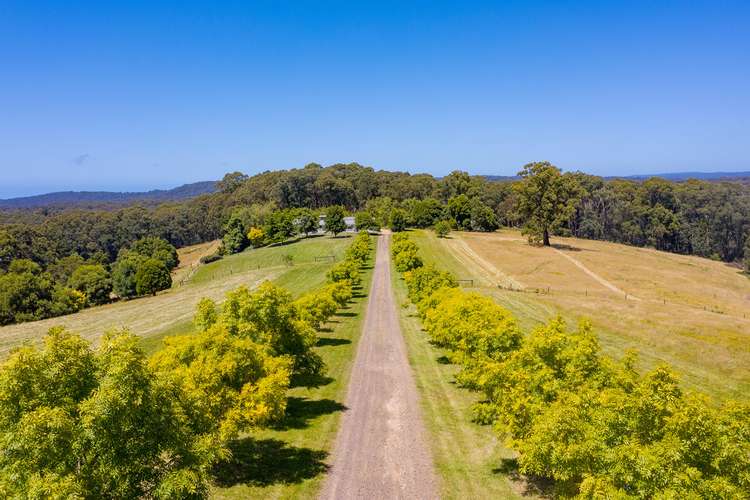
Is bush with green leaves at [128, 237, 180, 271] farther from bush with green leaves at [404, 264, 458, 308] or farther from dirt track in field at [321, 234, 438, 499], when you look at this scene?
dirt track in field at [321, 234, 438, 499]

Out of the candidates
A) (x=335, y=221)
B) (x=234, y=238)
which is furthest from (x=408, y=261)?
(x=234, y=238)

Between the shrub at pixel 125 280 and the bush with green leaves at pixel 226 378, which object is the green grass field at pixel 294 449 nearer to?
the bush with green leaves at pixel 226 378

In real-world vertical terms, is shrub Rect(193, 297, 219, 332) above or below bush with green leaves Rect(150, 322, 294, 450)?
above

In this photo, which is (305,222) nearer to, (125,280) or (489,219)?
(125,280)

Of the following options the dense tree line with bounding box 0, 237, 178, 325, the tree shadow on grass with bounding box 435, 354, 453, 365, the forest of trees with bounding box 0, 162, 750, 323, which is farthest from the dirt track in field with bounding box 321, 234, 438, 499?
the forest of trees with bounding box 0, 162, 750, 323

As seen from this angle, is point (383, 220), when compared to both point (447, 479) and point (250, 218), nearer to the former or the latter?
point (250, 218)

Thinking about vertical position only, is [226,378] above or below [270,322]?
below

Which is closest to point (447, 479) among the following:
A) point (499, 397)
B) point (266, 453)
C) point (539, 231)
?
point (499, 397)

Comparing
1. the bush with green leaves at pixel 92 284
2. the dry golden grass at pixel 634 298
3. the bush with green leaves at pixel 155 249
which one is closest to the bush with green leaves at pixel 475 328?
the dry golden grass at pixel 634 298
